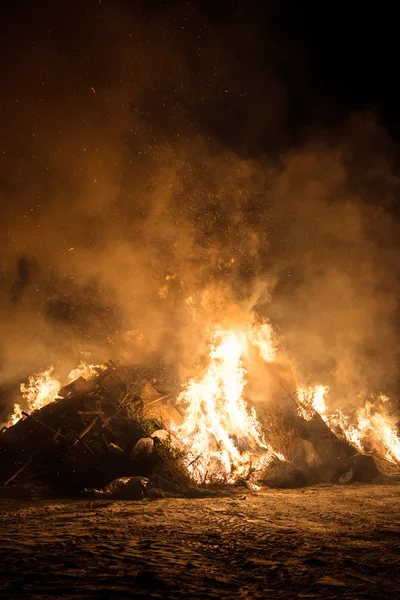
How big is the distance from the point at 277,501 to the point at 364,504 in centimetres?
181

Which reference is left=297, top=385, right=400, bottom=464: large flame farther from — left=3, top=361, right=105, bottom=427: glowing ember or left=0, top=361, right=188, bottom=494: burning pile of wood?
left=3, top=361, right=105, bottom=427: glowing ember

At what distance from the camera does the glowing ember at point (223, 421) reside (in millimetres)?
10125

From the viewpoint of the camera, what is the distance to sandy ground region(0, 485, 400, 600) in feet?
10.1

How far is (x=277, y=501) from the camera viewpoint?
7.60 meters

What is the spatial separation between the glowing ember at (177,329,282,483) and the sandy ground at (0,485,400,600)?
10.5ft

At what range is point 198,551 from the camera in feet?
13.5

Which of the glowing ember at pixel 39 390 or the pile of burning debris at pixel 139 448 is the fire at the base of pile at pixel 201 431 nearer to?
the pile of burning debris at pixel 139 448

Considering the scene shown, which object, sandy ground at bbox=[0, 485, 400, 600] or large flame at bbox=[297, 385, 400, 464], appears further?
large flame at bbox=[297, 385, 400, 464]

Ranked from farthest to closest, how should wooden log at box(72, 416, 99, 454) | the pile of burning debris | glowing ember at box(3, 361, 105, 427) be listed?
glowing ember at box(3, 361, 105, 427) < wooden log at box(72, 416, 99, 454) < the pile of burning debris

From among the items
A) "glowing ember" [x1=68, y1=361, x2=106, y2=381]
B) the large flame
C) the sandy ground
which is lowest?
the sandy ground

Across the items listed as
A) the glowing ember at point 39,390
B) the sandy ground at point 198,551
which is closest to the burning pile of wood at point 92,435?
the sandy ground at point 198,551

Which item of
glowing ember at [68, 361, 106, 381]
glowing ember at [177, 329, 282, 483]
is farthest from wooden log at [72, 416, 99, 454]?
glowing ember at [68, 361, 106, 381]

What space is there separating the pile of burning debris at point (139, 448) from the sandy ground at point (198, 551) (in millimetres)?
1833

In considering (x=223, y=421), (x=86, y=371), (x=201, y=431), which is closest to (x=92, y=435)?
(x=201, y=431)
